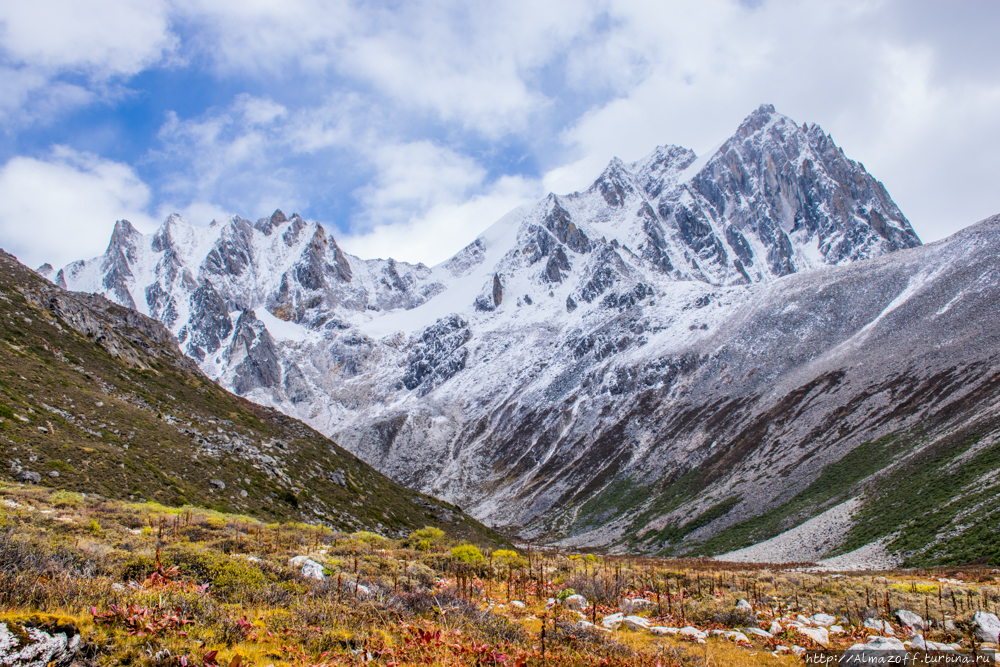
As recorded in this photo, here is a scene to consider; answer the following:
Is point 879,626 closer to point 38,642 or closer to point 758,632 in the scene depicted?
point 758,632

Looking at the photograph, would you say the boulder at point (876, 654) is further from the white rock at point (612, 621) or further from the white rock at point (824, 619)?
the white rock at point (612, 621)

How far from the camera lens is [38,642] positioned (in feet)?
20.7

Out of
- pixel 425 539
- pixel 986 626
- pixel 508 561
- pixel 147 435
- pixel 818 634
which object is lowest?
pixel 818 634

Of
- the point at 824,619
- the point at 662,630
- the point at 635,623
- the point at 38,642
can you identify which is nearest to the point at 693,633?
the point at 662,630

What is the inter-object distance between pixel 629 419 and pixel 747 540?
243ft

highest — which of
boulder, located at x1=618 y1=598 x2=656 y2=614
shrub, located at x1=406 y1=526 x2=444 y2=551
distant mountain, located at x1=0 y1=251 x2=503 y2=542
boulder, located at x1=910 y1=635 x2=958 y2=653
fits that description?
distant mountain, located at x1=0 y1=251 x2=503 y2=542

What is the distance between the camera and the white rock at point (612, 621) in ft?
39.7

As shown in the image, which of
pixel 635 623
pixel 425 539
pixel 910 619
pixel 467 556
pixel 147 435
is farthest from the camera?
pixel 147 435

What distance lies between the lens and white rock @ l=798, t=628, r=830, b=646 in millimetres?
11633

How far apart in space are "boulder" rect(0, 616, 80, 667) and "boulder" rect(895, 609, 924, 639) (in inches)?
651

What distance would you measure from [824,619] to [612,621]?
18.9ft

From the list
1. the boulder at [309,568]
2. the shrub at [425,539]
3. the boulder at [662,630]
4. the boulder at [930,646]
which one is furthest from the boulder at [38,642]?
the shrub at [425,539]

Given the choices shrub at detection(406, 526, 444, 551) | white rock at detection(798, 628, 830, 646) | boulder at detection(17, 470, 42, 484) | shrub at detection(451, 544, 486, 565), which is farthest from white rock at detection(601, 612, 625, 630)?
boulder at detection(17, 470, 42, 484)

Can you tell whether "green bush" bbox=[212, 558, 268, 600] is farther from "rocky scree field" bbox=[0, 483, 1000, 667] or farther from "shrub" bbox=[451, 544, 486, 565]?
"shrub" bbox=[451, 544, 486, 565]
